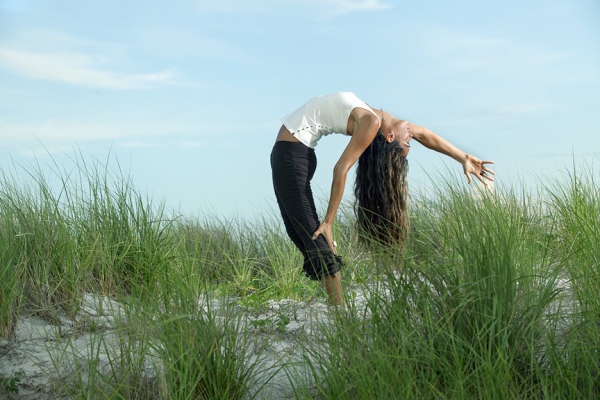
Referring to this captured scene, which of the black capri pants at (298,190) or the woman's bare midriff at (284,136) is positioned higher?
the woman's bare midriff at (284,136)

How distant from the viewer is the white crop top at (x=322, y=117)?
14.3 ft

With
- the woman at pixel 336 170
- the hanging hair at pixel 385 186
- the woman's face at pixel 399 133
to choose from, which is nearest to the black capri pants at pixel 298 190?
the woman at pixel 336 170


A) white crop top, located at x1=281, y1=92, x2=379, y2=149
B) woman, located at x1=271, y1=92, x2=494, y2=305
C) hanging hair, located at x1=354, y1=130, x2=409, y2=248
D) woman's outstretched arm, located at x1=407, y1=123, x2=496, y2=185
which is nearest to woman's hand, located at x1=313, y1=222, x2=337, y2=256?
woman, located at x1=271, y1=92, x2=494, y2=305

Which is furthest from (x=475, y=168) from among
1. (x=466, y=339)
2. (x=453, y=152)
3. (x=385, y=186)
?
(x=466, y=339)

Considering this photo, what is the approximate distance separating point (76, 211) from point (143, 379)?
86.5 inches

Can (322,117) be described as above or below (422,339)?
above

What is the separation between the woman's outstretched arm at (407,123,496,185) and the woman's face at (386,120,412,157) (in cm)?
44

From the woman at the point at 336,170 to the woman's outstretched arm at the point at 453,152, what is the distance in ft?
0.81

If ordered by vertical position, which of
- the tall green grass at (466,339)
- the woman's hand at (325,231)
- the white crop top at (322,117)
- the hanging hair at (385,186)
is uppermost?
the white crop top at (322,117)

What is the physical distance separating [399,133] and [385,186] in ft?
1.30

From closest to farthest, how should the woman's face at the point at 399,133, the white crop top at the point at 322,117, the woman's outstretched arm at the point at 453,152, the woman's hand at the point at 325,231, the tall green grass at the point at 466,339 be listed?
the tall green grass at the point at 466,339
the woman's hand at the point at 325,231
the white crop top at the point at 322,117
the woman's face at the point at 399,133
the woman's outstretched arm at the point at 453,152

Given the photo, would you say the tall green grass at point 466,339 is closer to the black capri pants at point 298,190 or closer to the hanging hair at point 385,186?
the black capri pants at point 298,190

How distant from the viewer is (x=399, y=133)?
4.68 m

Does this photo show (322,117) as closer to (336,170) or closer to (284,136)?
(284,136)
